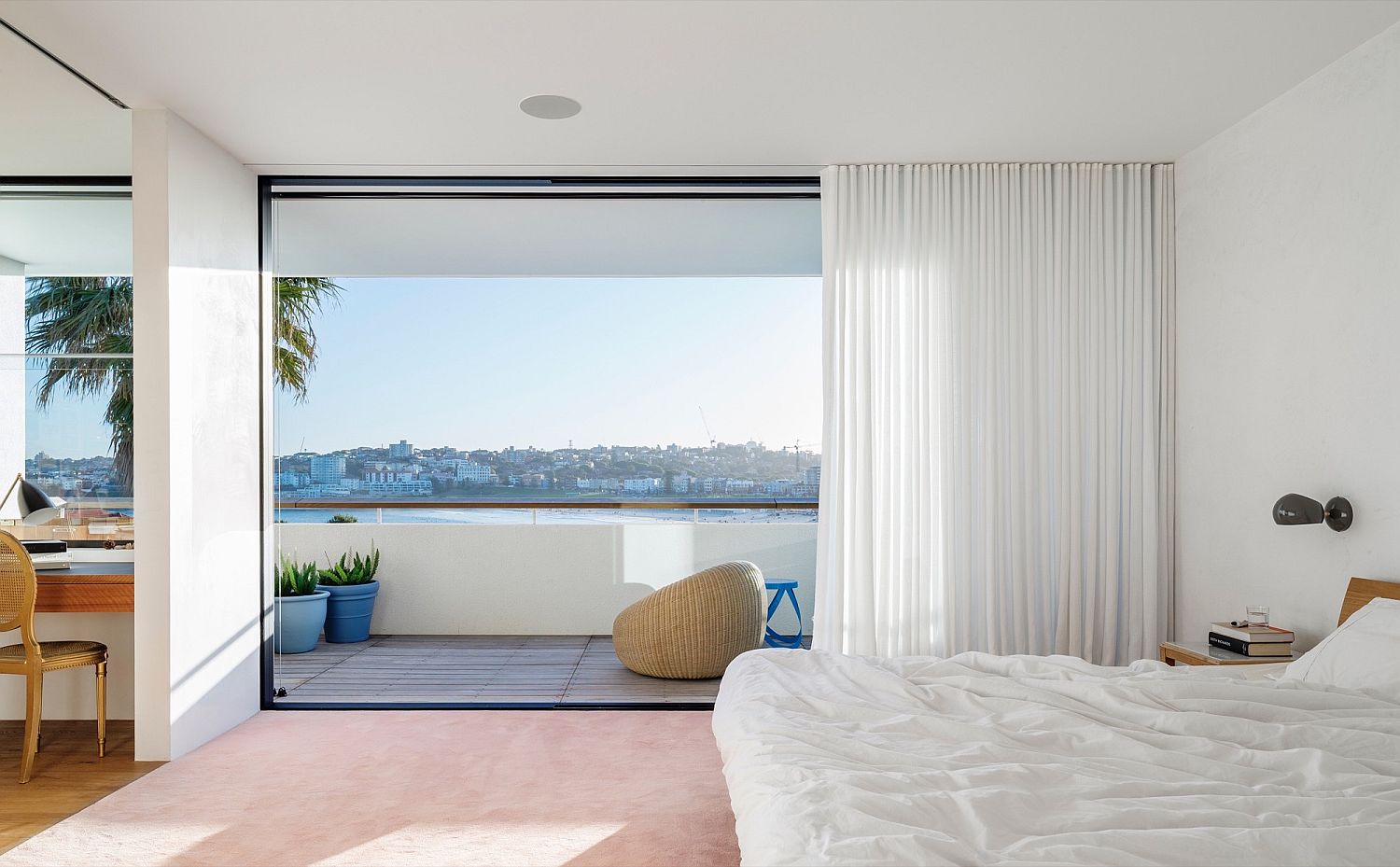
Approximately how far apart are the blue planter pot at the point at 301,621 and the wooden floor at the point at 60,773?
1.51 meters

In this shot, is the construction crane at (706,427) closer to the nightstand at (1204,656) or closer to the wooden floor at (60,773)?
the nightstand at (1204,656)

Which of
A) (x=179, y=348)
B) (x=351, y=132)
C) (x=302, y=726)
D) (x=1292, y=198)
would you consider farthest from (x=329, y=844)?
(x=1292, y=198)

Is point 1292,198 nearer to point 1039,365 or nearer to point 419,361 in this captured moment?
point 1039,365

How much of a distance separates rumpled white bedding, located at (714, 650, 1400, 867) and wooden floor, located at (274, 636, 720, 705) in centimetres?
220

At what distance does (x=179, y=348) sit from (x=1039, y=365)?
3857 mm

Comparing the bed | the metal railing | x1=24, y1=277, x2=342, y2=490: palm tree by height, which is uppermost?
x1=24, y1=277, x2=342, y2=490: palm tree

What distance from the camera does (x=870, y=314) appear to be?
14.8ft

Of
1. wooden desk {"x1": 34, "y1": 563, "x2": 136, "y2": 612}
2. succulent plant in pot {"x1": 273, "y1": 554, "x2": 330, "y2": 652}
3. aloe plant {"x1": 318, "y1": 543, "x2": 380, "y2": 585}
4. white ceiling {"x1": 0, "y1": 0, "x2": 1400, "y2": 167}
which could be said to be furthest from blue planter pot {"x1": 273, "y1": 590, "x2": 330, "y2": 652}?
white ceiling {"x1": 0, "y1": 0, "x2": 1400, "y2": 167}

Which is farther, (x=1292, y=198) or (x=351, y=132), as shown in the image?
(x=351, y=132)

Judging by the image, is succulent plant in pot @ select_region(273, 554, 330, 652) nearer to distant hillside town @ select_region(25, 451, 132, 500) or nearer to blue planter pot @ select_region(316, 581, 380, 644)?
blue planter pot @ select_region(316, 581, 380, 644)

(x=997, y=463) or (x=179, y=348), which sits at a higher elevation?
(x=179, y=348)

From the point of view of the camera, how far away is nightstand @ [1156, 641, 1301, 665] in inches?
137

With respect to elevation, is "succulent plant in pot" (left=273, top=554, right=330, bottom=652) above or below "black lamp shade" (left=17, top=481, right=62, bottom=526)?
below

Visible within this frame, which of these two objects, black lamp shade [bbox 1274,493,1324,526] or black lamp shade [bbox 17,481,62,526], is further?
black lamp shade [bbox 17,481,62,526]
